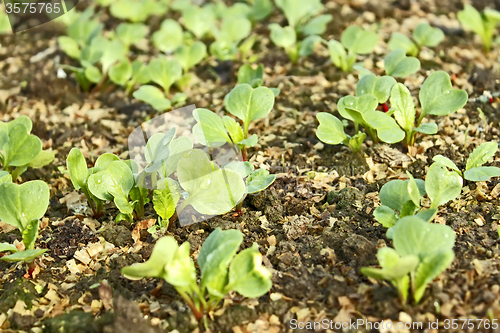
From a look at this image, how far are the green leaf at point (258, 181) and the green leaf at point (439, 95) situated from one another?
729mm

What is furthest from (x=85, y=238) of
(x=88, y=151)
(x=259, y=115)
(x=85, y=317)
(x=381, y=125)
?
(x=381, y=125)

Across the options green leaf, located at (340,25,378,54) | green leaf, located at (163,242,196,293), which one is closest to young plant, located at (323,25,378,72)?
green leaf, located at (340,25,378,54)

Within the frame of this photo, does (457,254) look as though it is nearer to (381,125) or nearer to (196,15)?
(381,125)

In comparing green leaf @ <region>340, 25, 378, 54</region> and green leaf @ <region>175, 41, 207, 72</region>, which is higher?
green leaf @ <region>340, 25, 378, 54</region>

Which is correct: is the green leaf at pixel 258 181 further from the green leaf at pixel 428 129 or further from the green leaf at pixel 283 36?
the green leaf at pixel 283 36

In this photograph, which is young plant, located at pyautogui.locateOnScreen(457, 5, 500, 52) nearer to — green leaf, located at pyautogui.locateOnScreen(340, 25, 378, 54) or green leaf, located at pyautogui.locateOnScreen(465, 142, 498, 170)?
green leaf, located at pyautogui.locateOnScreen(340, 25, 378, 54)

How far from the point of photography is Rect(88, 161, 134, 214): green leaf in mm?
1793

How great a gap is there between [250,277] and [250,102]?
829 millimetres

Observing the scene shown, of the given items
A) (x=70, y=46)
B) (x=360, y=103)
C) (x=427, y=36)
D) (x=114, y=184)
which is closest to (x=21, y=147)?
(x=114, y=184)

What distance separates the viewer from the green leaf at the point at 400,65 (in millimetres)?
2199

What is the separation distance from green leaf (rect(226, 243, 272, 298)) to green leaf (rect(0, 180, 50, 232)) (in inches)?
29.6

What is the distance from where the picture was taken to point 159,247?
1.30m

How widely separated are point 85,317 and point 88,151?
107cm

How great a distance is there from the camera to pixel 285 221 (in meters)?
1.86
